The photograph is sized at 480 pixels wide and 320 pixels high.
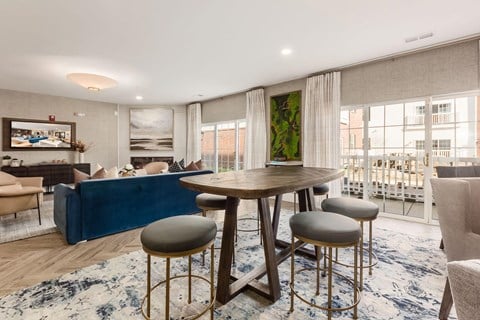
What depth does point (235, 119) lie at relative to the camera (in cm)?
612

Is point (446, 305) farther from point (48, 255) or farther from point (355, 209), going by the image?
point (48, 255)

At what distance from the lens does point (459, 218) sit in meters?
1.50

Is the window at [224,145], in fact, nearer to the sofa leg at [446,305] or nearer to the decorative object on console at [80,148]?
the decorative object on console at [80,148]

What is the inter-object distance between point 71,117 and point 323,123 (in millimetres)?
6533

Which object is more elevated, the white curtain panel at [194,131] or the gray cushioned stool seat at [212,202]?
the white curtain panel at [194,131]

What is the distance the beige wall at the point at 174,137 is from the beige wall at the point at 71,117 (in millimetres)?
198

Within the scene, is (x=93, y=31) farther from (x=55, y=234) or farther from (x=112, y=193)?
(x=55, y=234)

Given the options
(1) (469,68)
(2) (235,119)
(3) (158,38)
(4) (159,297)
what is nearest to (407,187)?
(1) (469,68)

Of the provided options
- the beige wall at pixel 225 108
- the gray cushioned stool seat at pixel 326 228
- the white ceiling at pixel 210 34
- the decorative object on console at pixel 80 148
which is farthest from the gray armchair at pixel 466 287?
the decorative object on console at pixel 80 148

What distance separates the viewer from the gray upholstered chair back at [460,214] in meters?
1.48

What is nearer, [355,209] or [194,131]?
[355,209]

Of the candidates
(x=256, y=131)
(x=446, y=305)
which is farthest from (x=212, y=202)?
(x=256, y=131)

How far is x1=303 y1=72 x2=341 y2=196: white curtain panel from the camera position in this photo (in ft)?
13.5

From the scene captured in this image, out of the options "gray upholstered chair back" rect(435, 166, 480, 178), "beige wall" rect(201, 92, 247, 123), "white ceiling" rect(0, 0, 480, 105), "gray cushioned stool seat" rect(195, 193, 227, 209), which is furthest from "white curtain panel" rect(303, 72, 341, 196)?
"gray cushioned stool seat" rect(195, 193, 227, 209)
